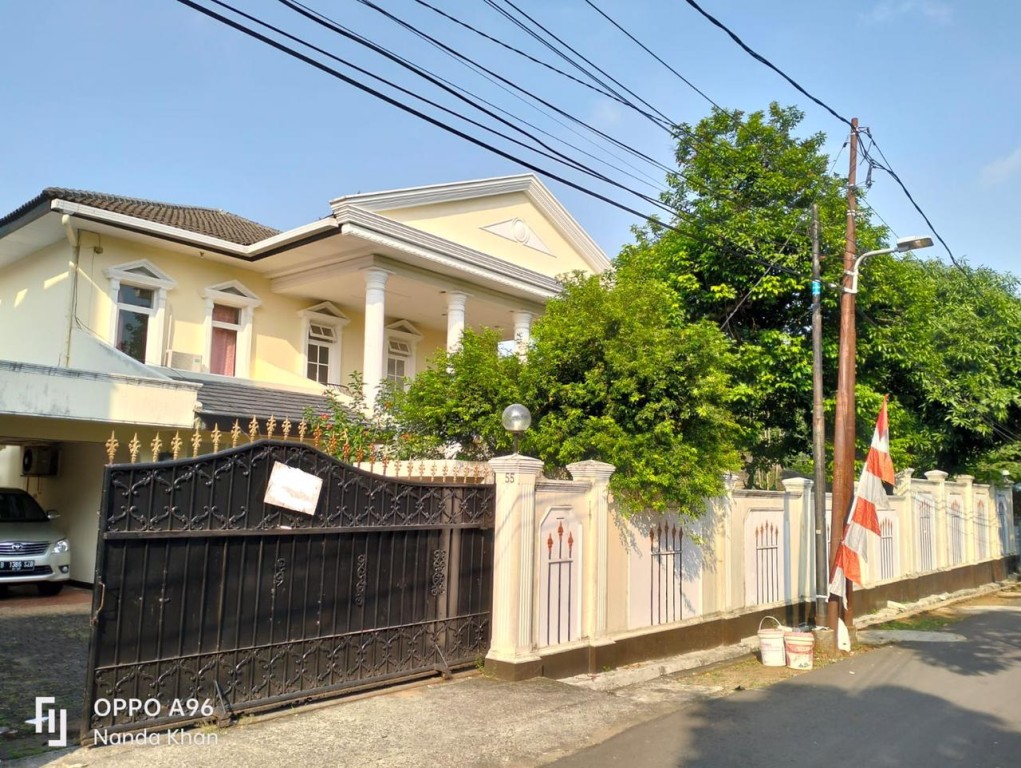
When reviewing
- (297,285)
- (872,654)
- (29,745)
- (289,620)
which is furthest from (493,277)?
(29,745)

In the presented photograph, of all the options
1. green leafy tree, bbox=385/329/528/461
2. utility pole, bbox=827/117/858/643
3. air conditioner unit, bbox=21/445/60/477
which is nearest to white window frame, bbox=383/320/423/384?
air conditioner unit, bbox=21/445/60/477

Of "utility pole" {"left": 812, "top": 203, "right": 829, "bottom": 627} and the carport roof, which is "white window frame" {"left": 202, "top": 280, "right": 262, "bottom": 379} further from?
"utility pole" {"left": 812, "top": 203, "right": 829, "bottom": 627}

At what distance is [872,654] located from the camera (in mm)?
10531

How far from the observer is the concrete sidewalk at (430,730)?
17.1ft

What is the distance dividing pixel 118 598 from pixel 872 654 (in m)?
9.36

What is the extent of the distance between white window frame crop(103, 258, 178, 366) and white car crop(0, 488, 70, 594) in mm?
3132

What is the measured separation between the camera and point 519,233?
18047 mm

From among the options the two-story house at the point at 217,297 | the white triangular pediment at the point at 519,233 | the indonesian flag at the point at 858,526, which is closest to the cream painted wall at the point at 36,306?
the two-story house at the point at 217,297

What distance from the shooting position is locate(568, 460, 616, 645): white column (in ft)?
27.9

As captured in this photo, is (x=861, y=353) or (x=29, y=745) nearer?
(x=29, y=745)

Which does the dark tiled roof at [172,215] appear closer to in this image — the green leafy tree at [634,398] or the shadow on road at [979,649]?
the green leafy tree at [634,398]

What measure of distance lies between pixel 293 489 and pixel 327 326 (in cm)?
1207

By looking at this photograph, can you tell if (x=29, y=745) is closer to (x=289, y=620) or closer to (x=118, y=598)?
(x=118, y=598)
